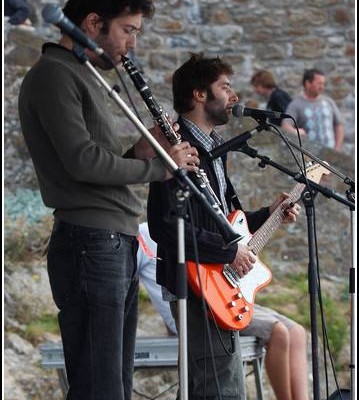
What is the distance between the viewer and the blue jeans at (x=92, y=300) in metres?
3.75

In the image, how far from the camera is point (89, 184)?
12.4ft

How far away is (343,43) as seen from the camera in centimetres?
1083

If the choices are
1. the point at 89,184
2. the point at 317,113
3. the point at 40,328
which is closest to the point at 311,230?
the point at 89,184

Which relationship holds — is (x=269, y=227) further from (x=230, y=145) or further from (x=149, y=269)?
(x=149, y=269)

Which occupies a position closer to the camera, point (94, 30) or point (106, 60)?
point (106, 60)

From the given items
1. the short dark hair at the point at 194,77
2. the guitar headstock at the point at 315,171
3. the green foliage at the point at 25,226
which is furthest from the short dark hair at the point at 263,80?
the short dark hair at the point at 194,77

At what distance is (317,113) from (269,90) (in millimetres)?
496

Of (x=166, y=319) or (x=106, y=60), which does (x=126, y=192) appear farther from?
(x=166, y=319)

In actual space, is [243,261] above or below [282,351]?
above

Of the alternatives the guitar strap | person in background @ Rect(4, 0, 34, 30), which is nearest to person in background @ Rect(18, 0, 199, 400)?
the guitar strap

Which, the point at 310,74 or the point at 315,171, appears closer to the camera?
the point at 315,171

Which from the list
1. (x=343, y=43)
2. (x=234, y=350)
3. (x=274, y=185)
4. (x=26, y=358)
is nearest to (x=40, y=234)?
(x=26, y=358)

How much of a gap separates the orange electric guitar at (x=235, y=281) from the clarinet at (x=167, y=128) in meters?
0.31

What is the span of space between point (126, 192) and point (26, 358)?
9.68 feet
